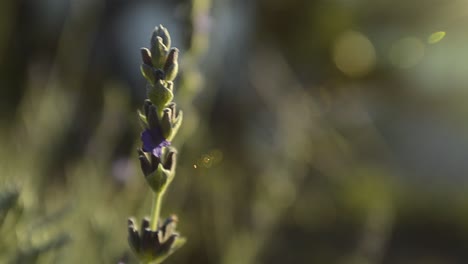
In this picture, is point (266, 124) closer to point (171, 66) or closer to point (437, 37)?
point (437, 37)

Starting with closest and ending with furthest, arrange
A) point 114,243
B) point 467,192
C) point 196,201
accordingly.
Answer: point 114,243 → point 196,201 → point 467,192

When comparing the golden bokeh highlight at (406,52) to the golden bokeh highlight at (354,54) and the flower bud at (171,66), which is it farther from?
the flower bud at (171,66)

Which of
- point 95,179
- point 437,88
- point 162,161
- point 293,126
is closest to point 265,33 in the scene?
point 437,88

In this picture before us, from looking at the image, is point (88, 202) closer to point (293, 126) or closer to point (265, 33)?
point (293, 126)

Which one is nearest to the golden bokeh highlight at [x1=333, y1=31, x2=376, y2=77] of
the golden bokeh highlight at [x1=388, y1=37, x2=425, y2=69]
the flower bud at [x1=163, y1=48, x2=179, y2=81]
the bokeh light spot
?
the golden bokeh highlight at [x1=388, y1=37, x2=425, y2=69]

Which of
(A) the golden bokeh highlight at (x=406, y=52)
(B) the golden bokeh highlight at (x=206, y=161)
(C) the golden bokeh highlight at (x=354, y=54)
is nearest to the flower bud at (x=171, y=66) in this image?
(B) the golden bokeh highlight at (x=206, y=161)

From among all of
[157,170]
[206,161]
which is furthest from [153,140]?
[206,161]

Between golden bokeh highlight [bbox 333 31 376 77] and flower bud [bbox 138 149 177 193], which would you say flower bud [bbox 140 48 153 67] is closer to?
flower bud [bbox 138 149 177 193]
